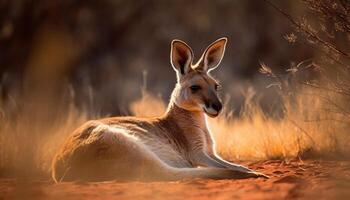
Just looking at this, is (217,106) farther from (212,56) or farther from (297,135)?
(297,135)

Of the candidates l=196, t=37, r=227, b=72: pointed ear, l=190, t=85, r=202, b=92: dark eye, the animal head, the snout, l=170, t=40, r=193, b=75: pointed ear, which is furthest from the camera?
l=196, t=37, r=227, b=72: pointed ear

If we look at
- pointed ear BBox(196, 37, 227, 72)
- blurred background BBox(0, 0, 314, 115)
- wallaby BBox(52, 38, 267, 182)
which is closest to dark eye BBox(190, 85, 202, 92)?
wallaby BBox(52, 38, 267, 182)

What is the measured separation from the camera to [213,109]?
6793 mm

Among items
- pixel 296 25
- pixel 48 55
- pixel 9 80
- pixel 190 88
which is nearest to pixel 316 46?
pixel 296 25

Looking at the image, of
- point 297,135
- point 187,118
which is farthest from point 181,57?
point 297,135

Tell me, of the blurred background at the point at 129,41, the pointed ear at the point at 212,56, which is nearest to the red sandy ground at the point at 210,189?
the pointed ear at the point at 212,56

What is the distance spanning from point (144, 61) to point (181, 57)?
14355 mm

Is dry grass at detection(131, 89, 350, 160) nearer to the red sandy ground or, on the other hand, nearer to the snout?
the snout

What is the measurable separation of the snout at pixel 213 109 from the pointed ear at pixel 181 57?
760 mm

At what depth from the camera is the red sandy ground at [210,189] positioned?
4.61m

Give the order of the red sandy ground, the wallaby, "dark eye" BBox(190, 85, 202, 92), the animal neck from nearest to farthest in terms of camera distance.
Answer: the red sandy ground < the wallaby < "dark eye" BBox(190, 85, 202, 92) < the animal neck

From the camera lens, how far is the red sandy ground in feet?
15.1

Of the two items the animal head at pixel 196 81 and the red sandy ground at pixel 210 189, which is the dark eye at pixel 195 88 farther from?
the red sandy ground at pixel 210 189

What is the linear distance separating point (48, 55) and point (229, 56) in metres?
11.6
